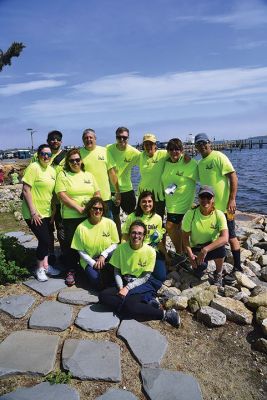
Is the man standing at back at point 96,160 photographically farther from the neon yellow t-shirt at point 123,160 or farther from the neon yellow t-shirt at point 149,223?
the neon yellow t-shirt at point 149,223

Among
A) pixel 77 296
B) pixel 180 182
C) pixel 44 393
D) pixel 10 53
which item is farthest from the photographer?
pixel 180 182

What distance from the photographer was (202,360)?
3.98 metres

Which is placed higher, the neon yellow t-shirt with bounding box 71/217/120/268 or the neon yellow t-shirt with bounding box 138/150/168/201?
the neon yellow t-shirt with bounding box 138/150/168/201

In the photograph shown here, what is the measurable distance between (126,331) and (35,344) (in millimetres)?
1056

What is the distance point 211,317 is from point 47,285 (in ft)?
7.91

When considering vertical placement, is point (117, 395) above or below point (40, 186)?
below

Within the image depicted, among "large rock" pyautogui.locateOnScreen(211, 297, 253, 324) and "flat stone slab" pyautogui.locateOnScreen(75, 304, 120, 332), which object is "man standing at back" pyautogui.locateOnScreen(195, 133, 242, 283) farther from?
"flat stone slab" pyautogui.locateOnScreen(75, 304, 120, 332)

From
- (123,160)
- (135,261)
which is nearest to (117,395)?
(135,261)

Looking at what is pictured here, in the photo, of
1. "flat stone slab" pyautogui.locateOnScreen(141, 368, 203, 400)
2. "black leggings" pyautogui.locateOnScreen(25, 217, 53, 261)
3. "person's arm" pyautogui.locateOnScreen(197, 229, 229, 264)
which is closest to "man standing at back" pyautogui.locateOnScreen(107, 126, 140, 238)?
"black leggings" pyautogui.locateOnScreen(25, 217, 53, 261)

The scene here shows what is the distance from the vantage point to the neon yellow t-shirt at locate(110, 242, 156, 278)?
16.2 ft

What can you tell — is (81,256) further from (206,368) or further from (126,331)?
(206,368)

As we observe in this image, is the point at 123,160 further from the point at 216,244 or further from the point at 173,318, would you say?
the point at 173,318

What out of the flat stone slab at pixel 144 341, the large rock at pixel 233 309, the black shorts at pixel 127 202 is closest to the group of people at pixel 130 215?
the flat stone slab at pixel 144 341

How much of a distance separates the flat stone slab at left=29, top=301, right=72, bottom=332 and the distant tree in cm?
323
